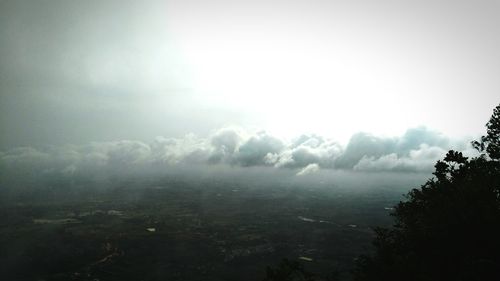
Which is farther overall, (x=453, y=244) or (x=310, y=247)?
(x=310, y=247)

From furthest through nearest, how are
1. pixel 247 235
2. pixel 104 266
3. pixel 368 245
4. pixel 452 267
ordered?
pixel 247 235 → pixel 368 245 → pixel 104 266 → pixel 452 267

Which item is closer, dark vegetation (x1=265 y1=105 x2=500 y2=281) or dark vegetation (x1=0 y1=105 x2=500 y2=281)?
dark vegetation (x1=265 y1=105 x2=500 y2=281)

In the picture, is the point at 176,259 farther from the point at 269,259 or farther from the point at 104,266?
the point at 269,259

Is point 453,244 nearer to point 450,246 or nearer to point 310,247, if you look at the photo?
point 450,246

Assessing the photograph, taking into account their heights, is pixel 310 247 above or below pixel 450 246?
below

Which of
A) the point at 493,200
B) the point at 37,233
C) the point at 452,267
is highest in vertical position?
the point at 493,200

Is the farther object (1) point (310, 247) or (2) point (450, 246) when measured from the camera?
(1) point (310, 247)

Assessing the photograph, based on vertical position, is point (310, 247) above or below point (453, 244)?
below

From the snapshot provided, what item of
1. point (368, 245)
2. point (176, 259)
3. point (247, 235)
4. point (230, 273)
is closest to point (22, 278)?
point (176, 259)

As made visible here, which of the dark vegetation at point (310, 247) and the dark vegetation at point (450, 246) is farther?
the dark vegetation at point (310, 247)

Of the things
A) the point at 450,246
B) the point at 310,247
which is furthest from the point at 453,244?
the point at 310,247

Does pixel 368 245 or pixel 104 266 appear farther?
pixel 368 245
